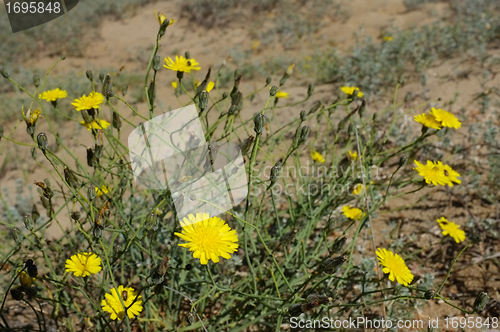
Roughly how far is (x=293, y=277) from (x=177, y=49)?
6.39 m

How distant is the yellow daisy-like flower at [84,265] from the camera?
127 cm

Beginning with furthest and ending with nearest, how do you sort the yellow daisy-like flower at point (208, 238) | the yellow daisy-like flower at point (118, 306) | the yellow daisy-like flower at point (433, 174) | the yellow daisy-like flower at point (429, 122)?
the yellow daisy-like flower at point (429, 122), the yellow daisy-like flower at point (433, 174), the yellow daisy-like flower at point (118, 306), the yellow daisy-like flower at point (208, 238)

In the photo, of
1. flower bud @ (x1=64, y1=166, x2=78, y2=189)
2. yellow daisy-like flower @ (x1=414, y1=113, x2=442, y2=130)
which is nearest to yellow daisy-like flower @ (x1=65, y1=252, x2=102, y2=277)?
flower bud @ (x1=64, y1=166, x2=78, y2=189)

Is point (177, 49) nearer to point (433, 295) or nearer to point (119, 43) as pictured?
point (119, 43)

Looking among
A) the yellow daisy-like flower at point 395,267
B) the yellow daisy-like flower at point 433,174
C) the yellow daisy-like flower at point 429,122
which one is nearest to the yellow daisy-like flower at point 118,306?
the yellow daisy-like flower at point 395,267

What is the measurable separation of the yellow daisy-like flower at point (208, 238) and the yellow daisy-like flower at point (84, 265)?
0.38 metres

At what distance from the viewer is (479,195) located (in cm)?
230

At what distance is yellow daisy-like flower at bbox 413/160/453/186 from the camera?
4.74 feet

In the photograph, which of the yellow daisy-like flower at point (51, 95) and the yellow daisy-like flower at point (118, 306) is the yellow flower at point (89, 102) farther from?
the yellow daisy-like flower at point (118, 306)

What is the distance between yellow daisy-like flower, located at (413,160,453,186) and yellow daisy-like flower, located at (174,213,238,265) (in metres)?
0.80

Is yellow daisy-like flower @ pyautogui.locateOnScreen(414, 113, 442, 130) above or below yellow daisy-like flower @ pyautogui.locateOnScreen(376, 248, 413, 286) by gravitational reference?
above

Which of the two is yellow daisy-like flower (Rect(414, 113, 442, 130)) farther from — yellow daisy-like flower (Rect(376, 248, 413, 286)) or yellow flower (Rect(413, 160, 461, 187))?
yellow daisy-like flower (Rect(376, 248, 413, 286))

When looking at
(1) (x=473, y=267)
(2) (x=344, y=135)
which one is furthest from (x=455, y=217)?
(2) (x=344, y=135)

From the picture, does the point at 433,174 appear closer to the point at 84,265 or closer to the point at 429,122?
the point at 429,122
